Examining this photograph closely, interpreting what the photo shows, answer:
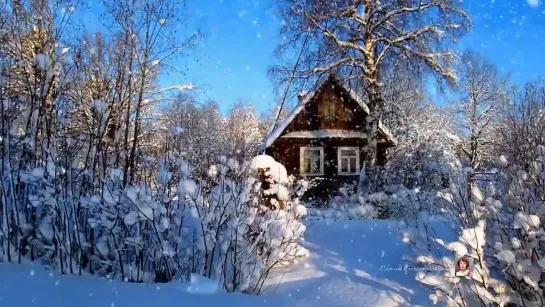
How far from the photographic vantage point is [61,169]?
4.28 meters

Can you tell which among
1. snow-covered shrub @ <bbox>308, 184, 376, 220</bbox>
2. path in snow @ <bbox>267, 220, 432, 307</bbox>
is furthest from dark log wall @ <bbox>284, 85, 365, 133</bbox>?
path in snow @ <bbox>267, 220, 432, 307</bbox>

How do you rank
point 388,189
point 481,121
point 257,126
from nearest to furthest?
point 388,189
point 481,121
point 257,126

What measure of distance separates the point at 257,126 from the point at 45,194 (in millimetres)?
44984

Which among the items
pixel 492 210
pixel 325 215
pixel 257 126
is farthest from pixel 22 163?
pixel 257 126

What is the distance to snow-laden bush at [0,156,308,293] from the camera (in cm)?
400

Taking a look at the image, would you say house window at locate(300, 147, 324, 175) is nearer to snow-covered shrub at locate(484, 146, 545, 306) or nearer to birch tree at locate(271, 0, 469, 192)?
birch tree at locate(271, 0, 469, 192)

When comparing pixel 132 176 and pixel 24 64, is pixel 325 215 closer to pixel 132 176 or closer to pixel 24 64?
pixel 132 176

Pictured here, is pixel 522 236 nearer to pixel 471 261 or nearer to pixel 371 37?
pixel 471 261

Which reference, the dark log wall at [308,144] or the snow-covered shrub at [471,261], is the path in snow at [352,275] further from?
the dark log wall at [308,144]

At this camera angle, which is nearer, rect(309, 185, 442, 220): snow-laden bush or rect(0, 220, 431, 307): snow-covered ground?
rect(0, 220, 431, 307): snow-covered ground

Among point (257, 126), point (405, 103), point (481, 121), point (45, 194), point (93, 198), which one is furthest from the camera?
point (257, 126)

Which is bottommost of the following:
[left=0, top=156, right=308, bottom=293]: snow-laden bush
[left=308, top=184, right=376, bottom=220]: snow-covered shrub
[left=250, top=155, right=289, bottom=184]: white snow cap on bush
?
[left=308, top=184, right=376, bottom=220]: snow-covered shrub

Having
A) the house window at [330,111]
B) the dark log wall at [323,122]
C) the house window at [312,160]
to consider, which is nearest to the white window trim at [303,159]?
the house window at [312,160]

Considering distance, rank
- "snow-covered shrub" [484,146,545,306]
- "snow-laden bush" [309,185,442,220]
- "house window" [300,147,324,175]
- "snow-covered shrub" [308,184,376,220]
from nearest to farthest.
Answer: "snow-covered shrub" [484,146,545,306] < "snow-covered shrub" [308,184,376,220] < "snow-laden bush" [309,185,442,220] < "house window" [300,147,324,175]
